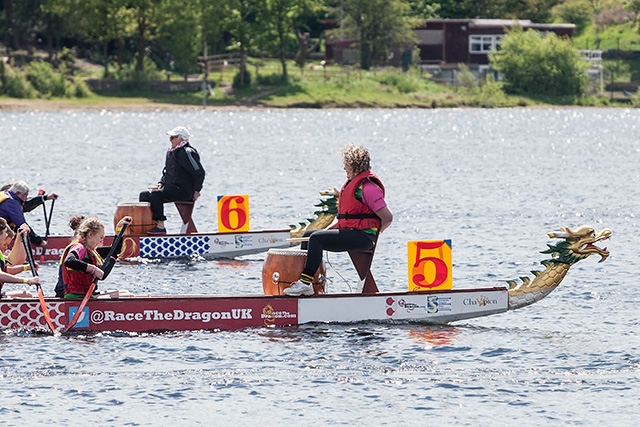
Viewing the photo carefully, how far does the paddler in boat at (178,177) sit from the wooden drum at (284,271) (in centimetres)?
634

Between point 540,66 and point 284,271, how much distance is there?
342 ft

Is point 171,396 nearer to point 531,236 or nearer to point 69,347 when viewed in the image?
point 69,347

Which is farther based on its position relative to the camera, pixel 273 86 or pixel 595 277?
pixel 273 86

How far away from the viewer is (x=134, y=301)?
57.4ft

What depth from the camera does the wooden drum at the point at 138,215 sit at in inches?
969

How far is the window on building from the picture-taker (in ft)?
423

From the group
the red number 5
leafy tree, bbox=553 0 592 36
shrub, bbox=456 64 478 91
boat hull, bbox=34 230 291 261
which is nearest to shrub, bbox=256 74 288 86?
shrub, bbox=456 64 478 91

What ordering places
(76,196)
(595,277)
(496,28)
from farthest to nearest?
(496,28) < (76,196) < (595,277)

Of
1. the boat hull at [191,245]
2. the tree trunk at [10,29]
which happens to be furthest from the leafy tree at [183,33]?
the boat hull at [191,245]

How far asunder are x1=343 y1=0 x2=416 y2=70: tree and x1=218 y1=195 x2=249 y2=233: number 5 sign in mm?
97108

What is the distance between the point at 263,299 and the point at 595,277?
28.9 feet

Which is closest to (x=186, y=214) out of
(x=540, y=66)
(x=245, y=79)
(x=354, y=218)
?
(x=354, y=218)

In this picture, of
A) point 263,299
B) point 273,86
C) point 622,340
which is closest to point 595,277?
point 622,340

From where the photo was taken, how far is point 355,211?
57.2 feet
